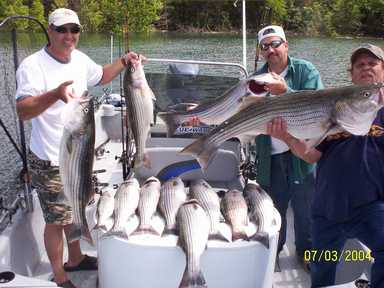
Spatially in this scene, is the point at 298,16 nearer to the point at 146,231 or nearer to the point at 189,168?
the point at 189,168

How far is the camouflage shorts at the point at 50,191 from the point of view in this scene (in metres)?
3.27

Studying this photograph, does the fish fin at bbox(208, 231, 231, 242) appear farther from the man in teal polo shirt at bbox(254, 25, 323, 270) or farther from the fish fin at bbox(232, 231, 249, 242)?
the man in teal polo shirt at bbox(254, 25, 323, 270)

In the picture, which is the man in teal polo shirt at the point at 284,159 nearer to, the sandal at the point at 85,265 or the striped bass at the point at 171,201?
the striped bass at the point at 171,201

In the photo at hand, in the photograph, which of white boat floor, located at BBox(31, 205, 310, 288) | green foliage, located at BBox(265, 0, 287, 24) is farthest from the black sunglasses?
green foliage, located at BBox(265, 0, 287, 24)

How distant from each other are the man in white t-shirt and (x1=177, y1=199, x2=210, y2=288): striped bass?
1082mm

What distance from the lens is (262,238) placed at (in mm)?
2711

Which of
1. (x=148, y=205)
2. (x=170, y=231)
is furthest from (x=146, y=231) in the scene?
(x=148, y=205)

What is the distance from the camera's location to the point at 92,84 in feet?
12.3

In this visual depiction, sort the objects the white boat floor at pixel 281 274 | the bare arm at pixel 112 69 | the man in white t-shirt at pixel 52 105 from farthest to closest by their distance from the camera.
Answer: the white boat floor at pixel 281 274, the bare arm at pixel 112 69, the man in white t-shirt at pixel 52 105

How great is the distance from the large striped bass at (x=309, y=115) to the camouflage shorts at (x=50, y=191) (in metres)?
1.10

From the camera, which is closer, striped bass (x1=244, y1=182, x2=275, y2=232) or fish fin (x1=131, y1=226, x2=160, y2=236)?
fish fin (x1=131, y1=226, x2=160, y2=236)


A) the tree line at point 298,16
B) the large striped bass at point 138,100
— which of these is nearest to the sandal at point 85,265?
the large striped bass at point 138,100

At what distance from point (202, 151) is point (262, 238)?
28.0 inches

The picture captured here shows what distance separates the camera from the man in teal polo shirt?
3.58m
